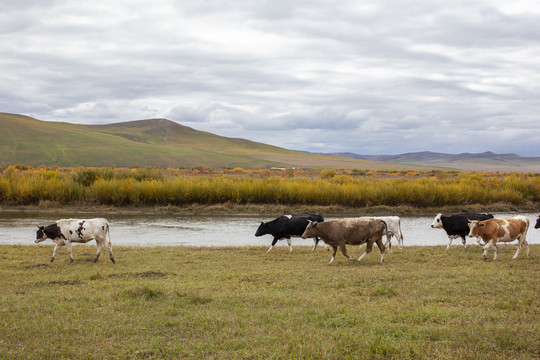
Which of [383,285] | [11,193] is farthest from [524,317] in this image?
[11,193]

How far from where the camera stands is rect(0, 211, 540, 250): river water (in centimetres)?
2119

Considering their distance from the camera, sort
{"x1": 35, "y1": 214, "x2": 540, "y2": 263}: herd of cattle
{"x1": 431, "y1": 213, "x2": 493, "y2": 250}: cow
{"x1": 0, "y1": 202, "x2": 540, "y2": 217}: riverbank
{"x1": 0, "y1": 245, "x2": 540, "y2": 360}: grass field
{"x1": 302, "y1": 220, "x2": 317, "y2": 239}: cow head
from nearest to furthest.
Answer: {"x1": 0, "y1": 245, "x2": 540, "y2": 360}: grass field, {"x1": 35, "y1": 214, "x2": 540, "y2": 263}: herd of cattle, {"x1": 302, "y1": 220, "x2": 317, "y2": 239}: cow head, {"x1": 431, "y1": 213, "x2": 493, "y2": 250}: cow, {"x1": 0, "y1": 202, "x2": 540, "y2": 217}: riverbank

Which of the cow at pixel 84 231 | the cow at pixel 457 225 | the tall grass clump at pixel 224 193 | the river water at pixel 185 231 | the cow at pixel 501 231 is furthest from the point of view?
the tall grass clump at pixel 224 193

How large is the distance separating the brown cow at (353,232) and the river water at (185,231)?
18.4 feet

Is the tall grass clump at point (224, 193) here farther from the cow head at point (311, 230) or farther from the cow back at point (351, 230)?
the cow back at point (351, 230)

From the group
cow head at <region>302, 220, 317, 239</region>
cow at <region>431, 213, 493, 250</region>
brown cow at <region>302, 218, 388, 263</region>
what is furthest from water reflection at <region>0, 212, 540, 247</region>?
brown cow at <region>302, 218, 388, 263</region>

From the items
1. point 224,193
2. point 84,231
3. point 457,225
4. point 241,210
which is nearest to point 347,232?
point 457,225

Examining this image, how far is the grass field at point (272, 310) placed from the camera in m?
6.12

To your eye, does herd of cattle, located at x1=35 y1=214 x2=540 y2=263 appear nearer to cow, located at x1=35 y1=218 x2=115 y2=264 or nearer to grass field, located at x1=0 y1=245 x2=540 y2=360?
cow, located at x1=35 y1=218 x2=115 y2=264

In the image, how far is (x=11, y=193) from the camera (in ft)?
108

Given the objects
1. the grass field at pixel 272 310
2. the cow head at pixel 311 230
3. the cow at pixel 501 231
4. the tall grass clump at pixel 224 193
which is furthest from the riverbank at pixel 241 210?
the grass field at pixel 272 310

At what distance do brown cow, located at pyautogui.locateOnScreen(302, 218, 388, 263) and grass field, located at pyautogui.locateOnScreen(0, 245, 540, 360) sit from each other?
0.64 meters

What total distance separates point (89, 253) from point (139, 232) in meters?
8.52

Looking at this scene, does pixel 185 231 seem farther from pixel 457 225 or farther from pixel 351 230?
pixel 457 225
